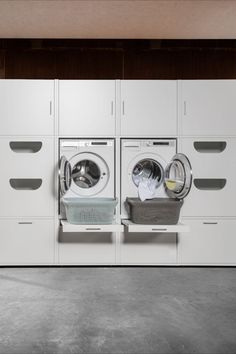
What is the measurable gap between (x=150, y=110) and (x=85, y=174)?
98 centimetres

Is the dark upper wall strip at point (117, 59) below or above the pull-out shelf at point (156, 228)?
above

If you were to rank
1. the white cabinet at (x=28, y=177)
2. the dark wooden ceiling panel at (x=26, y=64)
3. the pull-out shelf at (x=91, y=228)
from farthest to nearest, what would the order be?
the dark wooden ceiling panel at (x=26, y=64), the white cabinet at (x=28, y=177), the pull-out shelf at (x=91, y=228)

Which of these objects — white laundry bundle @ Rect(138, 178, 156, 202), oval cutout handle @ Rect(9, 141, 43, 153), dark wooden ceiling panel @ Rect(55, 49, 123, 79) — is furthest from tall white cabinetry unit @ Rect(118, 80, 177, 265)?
oval cutout handle @ Rect(9, 141, 43, 153)

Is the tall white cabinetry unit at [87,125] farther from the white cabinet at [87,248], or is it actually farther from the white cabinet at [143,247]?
the white cabinet at [143,247]

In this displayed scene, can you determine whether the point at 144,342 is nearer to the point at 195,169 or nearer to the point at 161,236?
the point at 161,236

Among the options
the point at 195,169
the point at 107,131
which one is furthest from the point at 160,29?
the point at 195,169

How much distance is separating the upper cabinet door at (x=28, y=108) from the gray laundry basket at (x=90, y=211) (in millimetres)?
830

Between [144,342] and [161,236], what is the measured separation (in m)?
1.66

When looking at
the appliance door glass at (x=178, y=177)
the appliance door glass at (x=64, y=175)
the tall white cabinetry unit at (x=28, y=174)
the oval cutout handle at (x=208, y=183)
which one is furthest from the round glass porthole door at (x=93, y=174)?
the oval cutout handle at (x=208, y=183)

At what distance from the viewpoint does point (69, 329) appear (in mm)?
2199

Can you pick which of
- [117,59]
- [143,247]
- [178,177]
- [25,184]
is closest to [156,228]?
[143,247]

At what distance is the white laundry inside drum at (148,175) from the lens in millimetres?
3591

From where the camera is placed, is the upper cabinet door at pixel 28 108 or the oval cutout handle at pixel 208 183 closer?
the upper cabinet door at pixel 28 108

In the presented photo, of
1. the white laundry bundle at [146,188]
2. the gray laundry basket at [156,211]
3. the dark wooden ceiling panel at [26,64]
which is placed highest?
the dark wooden ceiling panel at [26,64]
